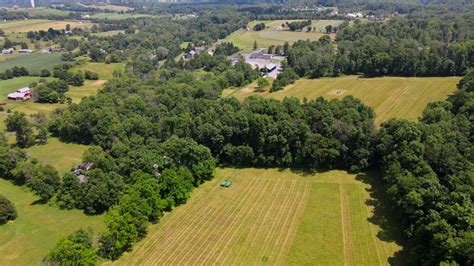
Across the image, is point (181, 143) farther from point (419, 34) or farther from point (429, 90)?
point (419, 34)

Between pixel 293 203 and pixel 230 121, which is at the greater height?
pixel 230 121

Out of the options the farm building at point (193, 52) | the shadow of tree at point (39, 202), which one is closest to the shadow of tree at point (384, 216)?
the shadow of tree at point (39, 202)

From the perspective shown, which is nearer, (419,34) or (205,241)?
(205,241)

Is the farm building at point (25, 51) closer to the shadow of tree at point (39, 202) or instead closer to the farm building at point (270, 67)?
the farm building at point (270, 67)

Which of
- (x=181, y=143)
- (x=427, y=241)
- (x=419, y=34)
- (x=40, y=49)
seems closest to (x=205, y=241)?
(x=181, y=143)

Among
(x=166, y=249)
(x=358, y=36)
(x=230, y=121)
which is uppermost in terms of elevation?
(x=358, y=36)

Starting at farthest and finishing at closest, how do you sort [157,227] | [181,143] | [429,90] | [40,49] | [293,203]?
1. [40,49]
2. [429,90]
3. [181,143]
4. [293,203]
5. [157,227]

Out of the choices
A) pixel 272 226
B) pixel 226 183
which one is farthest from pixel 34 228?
pixel 272 226
